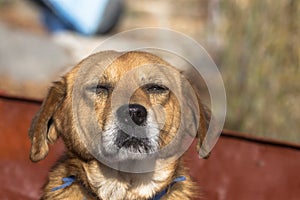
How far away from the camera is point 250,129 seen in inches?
314

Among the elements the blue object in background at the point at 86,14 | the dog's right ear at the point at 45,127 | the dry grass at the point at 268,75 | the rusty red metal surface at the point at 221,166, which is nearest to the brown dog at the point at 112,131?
the dog's right ear at the point at 45,127

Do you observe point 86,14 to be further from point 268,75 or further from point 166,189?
point 166,189

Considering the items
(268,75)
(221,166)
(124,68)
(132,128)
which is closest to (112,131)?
(132,128)

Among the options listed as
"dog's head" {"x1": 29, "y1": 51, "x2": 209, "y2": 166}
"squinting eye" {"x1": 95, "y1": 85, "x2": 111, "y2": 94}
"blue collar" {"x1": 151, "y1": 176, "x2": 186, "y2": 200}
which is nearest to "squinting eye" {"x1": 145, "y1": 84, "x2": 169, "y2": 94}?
"dog's head" {"x1": 29, "y1": 51, "x2": 209, "y2": 166}

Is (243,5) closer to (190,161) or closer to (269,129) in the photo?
(269,129)

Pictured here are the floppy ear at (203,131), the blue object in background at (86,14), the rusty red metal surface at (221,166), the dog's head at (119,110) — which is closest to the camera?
the dog's head at (119,110)

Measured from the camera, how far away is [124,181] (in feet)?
15.3

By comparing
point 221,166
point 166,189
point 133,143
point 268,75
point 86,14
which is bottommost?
point 86,14

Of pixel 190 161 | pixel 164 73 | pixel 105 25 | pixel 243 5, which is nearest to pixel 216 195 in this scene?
pixel 190 161

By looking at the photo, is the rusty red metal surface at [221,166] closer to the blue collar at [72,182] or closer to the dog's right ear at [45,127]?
the blue collar at [72,182]

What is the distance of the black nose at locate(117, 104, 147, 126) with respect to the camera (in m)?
4.26

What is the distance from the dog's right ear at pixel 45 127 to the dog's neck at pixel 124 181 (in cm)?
28

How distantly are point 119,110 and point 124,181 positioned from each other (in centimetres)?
55

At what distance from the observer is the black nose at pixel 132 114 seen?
4.26 m
